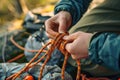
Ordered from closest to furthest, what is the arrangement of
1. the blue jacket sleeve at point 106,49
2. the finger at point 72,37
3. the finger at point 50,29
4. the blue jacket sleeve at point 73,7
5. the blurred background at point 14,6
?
the blue jacket sleeve at point 106,49 < the finger at point 72,37 < the finger at point 50,29 < the blue jacket sleeve at point 73,7 < the blurred background at point 14,6

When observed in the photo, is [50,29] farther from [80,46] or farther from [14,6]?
[14,6]

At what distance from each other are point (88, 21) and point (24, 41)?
2.82 ft

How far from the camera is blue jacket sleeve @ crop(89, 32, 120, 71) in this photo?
1275mm

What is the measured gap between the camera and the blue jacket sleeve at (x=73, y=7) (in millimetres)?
1805

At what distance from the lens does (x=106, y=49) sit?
4.22ft

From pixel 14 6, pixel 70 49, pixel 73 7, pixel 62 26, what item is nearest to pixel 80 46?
pixel 70 49

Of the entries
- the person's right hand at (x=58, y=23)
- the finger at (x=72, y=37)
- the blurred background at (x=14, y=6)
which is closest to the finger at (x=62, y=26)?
the person's right hand at (x=58, y=23)

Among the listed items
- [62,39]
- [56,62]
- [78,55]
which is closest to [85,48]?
[78,55]

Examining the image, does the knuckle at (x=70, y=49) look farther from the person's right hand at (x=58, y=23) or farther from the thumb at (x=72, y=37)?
the person's right hand at (x=58, y=23)

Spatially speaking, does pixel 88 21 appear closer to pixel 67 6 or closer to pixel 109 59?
pixel 67 6

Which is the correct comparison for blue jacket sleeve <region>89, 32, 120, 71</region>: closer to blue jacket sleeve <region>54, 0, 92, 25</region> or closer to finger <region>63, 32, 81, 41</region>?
finger <region>63, 32, 81, 41</region>

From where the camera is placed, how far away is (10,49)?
2.48 meters

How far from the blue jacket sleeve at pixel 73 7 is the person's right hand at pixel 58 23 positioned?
0.13ft

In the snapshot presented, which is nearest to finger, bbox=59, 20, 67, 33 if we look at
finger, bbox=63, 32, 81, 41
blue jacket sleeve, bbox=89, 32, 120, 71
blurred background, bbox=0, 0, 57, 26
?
finger, bbox=63, 32, 81, 41
